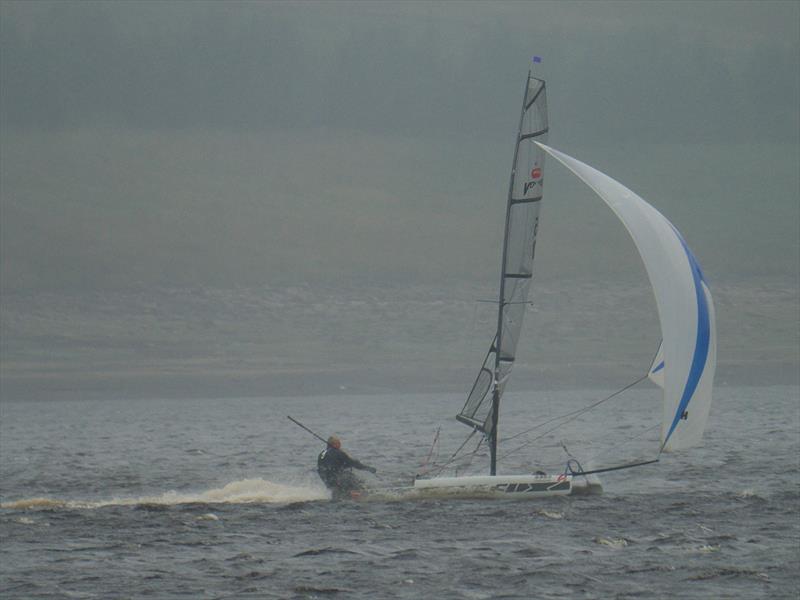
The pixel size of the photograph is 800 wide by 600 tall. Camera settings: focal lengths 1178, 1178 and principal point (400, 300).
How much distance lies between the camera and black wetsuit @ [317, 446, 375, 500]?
3086 cm

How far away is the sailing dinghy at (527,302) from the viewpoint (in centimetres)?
2661

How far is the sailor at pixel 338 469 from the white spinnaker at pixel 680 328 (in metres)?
8.08

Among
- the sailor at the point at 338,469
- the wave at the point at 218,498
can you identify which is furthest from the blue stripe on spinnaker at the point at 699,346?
the wave at the point at 218,498

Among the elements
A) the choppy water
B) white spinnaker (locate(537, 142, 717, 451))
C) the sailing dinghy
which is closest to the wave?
the choppy water

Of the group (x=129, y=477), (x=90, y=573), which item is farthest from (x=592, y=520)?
(x=129, y=477)

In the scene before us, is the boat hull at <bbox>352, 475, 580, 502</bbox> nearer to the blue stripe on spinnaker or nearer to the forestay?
the forestay

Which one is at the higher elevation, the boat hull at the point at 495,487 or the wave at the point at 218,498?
the boat hull at the point at 495,487

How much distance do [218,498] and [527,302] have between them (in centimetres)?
1117

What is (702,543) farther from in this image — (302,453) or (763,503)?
(302,453)

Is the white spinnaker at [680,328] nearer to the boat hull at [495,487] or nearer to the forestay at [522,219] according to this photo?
the forestay at [522,219]

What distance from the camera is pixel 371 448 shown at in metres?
59.4

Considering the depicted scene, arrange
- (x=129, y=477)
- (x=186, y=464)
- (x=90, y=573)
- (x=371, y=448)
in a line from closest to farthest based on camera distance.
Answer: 1. (x=90, y=573)
2. (x=129, y=477)
3. (x=186, y=464)
4. (x=371, y=448)

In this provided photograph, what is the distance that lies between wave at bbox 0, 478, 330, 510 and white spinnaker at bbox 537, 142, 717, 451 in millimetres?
11295

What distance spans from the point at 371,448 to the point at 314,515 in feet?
95.1
